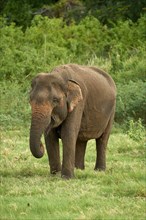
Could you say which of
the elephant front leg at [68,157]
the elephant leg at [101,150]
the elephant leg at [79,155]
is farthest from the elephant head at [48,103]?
the elephant leg at [101,150]

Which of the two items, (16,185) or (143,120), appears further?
(143,120)

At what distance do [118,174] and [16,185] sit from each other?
152 cm

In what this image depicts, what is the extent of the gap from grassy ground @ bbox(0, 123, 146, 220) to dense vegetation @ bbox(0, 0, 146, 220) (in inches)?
0.4

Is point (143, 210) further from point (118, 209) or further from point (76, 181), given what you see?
point (76, 181)

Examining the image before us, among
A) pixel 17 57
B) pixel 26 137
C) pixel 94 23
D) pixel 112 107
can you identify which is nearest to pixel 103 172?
pixel 112 107

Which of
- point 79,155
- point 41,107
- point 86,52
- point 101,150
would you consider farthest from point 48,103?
point 86,52

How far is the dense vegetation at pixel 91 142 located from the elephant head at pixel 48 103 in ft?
2.14

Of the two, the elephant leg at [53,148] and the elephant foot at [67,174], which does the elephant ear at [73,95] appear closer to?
the elephant leg at [53,148]

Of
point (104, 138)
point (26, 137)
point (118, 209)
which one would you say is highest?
point (118, 209)

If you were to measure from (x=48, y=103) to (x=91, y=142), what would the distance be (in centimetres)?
579

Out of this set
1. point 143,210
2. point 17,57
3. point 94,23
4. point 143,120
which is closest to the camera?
point 143,210

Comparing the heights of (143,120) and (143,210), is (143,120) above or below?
below

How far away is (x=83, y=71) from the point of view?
12.0 m

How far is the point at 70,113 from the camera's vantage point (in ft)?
36.6
